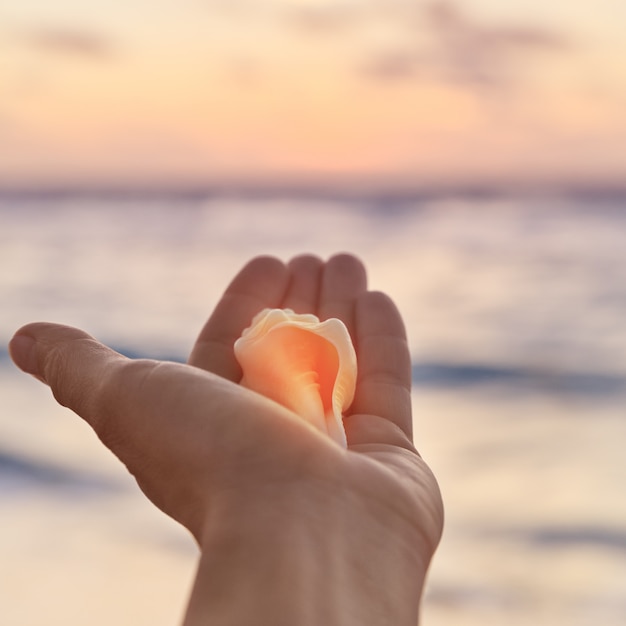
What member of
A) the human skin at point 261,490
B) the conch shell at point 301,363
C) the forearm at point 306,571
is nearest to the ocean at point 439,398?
the conch shell at point 301,363

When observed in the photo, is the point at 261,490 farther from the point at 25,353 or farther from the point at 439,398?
the point at 439,398

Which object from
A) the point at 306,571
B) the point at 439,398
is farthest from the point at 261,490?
the point at 439,398

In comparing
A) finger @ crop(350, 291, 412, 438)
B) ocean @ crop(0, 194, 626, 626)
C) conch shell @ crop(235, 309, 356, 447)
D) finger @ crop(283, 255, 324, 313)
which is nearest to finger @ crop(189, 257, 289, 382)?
finger @ crop(283, 255, 324, 313)

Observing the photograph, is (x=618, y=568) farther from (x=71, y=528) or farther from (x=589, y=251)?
(x=589, y=251)

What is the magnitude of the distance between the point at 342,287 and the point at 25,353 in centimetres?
114

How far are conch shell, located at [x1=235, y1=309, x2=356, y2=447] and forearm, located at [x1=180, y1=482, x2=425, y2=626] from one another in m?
0.57

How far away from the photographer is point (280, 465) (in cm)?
146

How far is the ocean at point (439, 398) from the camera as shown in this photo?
2.72 m

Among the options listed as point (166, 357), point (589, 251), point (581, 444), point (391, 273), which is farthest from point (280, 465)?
point (589, 251)

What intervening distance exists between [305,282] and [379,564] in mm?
1530

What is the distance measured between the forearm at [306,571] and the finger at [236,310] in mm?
1007

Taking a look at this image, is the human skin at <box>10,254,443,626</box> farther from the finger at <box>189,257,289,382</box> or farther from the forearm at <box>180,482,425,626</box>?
the finger at <box>189,257,289,382</box>

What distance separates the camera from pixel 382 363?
2.31m

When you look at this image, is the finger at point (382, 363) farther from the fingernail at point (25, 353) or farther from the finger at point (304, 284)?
the fingernail at point (25, 353)
